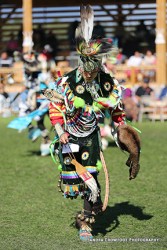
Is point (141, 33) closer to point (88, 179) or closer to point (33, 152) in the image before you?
point (33, 152)

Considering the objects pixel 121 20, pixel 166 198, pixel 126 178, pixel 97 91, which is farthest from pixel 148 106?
pixel 97 91

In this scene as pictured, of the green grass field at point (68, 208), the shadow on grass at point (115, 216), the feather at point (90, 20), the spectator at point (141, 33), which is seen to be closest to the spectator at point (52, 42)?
the spectator at point (141, 33)

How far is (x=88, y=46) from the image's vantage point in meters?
7.03

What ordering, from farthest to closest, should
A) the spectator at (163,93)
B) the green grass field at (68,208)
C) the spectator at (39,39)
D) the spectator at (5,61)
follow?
1. the spectator at (39,39)
2. the spectator at (5,61)
3. the spectator at (163,93)
4. the green grass field at (68,208)

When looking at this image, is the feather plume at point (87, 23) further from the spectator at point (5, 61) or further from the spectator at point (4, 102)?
the spectator at point (5, 61)

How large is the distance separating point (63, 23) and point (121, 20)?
8.41ft

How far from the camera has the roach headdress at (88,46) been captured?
700 centimetres

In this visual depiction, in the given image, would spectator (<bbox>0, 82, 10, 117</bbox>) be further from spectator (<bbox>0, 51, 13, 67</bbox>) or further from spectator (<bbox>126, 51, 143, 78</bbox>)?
spectator (<bbox>126, 51, 143, 78</bbox>)

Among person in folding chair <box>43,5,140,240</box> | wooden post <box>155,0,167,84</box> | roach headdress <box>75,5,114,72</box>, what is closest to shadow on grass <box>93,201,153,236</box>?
person in folding chair <box>43,5,140,240</box>

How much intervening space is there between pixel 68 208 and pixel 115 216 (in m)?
0.73

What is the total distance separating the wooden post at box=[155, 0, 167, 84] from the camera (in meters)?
23.4

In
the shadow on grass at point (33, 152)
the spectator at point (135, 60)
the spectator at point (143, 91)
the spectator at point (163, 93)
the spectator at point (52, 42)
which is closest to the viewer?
the shadow on grass at point (33, 152)

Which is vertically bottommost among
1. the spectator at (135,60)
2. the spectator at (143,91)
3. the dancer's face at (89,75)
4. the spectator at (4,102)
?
the spectator at (4,102)

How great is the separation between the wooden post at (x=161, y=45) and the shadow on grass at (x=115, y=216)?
1474 centimetres
